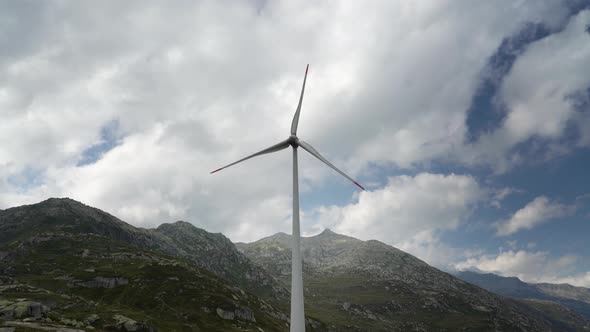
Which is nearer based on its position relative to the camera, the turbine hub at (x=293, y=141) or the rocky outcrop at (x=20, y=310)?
the turbine hub at (x=293, y=141)

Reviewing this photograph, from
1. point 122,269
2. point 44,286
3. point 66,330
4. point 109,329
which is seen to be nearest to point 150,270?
point 122,269

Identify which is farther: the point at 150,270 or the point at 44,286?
the point at 150,270

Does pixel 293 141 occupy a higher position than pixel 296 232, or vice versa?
pixel 293 141

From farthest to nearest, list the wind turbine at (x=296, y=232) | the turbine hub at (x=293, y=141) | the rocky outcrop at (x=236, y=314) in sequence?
the rocky outcrop at (x=236, y=314), the turbine hub at (x=293, y=141), the wind turbine at (x=296, y=232)

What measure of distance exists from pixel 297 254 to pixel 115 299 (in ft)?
499

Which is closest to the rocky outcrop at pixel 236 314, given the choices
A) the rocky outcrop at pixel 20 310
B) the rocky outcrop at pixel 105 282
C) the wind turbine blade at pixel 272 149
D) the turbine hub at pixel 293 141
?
the rocky outcrop at pixel 105 282

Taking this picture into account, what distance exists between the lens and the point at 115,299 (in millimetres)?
157000

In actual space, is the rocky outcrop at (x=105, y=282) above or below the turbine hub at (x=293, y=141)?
below

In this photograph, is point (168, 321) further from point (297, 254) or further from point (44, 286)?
point (297, 254)

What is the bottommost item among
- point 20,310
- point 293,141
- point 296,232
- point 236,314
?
point 236,314

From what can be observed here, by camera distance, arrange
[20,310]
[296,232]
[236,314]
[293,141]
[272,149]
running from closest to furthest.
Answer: [296,232]
[293,141]
[272,149]
[20,310]
[236,314]

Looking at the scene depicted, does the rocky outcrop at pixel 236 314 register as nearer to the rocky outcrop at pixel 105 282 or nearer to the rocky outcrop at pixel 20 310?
the rocky outcrop at pixel 105 282

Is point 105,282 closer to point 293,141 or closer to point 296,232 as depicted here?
point 293,141

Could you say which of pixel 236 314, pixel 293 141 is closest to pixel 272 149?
pixel 293 141
